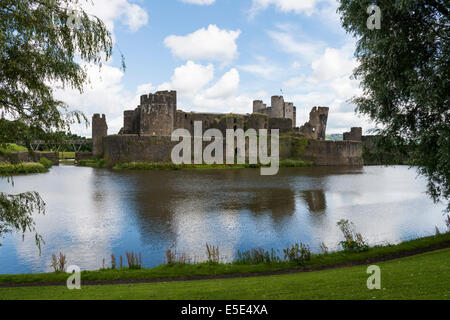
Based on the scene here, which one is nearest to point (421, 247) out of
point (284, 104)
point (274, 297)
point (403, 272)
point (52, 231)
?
point (403, 272)

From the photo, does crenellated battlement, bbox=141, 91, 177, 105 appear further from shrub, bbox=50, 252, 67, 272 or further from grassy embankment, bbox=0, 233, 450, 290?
grassy embankment, bbox=0, 233, 450, 290

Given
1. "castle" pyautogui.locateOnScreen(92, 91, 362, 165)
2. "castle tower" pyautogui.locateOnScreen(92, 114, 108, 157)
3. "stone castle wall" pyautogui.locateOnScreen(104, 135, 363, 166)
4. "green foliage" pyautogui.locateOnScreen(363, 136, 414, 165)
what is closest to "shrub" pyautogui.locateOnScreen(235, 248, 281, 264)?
"green foliage" pyautogui.locateOnScreen(363, 136, 414, 165)

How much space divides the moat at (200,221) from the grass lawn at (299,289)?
2.50m

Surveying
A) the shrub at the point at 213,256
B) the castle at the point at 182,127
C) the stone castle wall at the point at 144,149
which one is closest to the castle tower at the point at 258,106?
the castle at the point at 182,127

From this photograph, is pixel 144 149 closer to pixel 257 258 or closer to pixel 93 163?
pixel 93 163

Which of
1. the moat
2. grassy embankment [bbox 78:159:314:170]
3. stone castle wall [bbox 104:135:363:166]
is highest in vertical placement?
stone castle wall [bbox 104:135:363:166]

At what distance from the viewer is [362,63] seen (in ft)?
33.7

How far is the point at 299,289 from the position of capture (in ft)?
20.2

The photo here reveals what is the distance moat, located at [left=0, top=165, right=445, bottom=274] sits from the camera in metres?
10.7

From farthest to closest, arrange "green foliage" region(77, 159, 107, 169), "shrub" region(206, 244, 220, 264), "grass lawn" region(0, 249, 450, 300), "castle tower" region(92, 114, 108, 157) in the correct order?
"castle tower" region(92, 114, 108, 157)
"green foliage" region(77, 159, 107, 169)
"shrub" region(206, 244, 220, 264)
"grass lawn" region(0, 249, 450, 300)

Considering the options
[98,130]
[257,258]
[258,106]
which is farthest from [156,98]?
[257,258]

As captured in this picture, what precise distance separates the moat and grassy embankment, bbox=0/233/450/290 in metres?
0.89

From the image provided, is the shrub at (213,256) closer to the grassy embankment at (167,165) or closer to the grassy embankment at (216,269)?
the grassy embankment at (216,269)

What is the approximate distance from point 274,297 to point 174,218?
9.17 metres
